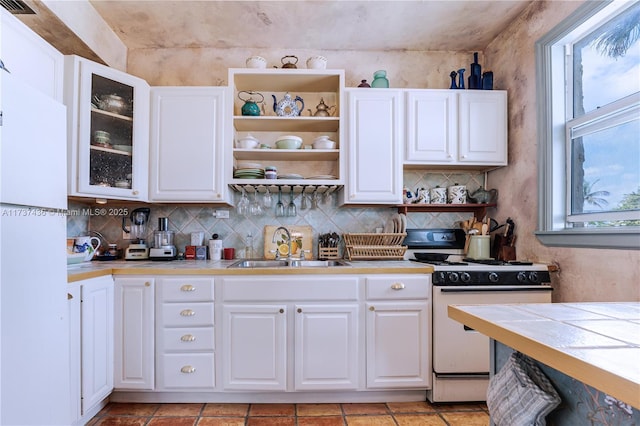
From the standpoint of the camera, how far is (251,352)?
1.94m

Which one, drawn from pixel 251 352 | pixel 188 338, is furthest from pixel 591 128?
pixel 188 338

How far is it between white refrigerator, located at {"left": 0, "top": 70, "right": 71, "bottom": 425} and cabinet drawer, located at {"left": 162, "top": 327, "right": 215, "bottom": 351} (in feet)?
1.94

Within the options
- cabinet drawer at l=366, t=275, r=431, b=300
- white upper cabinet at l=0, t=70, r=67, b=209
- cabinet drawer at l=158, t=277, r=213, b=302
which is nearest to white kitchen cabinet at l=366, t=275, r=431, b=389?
cabinet drawer at l=366, t=275, r=431, b=300

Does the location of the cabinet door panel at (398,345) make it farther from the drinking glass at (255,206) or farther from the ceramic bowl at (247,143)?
the ceramic bowl at (247,143)

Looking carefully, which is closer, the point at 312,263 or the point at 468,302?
the point at 468,302

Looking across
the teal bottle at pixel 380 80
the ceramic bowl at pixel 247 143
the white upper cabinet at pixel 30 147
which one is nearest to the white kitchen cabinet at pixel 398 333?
the ceramic bowl at pixel 247 143

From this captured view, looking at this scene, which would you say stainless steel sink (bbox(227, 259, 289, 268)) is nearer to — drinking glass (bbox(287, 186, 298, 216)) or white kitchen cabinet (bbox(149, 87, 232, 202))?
drinking glass (bbox(287, 186, 298, 216))

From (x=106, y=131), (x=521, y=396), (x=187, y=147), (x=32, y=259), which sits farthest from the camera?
(x=187, y=147)

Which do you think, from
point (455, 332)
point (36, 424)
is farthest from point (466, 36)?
point (36, 424)

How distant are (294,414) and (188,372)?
26.9 inches

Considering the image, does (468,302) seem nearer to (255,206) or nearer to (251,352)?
(251,352)

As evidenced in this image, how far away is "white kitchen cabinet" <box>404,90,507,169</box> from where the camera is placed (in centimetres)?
239

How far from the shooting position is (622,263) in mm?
1609

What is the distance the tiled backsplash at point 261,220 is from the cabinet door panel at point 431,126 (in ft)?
1.07
